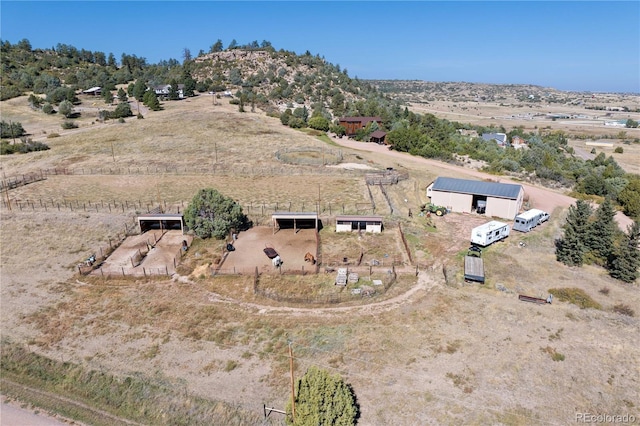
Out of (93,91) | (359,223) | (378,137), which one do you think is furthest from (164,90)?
(359,223)

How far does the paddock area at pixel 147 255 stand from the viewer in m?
33.6

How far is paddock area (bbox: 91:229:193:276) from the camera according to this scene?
33.6 metres

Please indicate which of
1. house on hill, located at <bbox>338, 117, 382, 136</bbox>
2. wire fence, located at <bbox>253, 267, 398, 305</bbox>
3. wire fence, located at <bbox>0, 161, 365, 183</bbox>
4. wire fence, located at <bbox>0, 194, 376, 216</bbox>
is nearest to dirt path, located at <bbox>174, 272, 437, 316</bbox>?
wire fence, located at <bbox>253, 267, 398, 305</bbox>

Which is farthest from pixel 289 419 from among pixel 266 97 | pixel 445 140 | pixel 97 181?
pixel 266 97

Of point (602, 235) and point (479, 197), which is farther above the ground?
point (479, 197)

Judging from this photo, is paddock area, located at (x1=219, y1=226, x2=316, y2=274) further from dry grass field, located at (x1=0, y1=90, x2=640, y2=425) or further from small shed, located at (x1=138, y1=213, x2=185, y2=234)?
small shed, located at (x1=138, y1=213, x2=185, y2=234)

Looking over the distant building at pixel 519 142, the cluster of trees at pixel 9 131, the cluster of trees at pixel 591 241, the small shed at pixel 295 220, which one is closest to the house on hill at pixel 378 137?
the distant building at pixel 519 142

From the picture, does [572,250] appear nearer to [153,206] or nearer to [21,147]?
[153,206]

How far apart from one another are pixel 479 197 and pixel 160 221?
36358 mm

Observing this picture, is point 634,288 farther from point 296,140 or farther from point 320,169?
point 296,140

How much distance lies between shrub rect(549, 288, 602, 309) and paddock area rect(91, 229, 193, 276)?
30.3m

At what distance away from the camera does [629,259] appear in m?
31.5

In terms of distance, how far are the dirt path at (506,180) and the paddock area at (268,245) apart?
3120 cm

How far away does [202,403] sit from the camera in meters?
20.2
